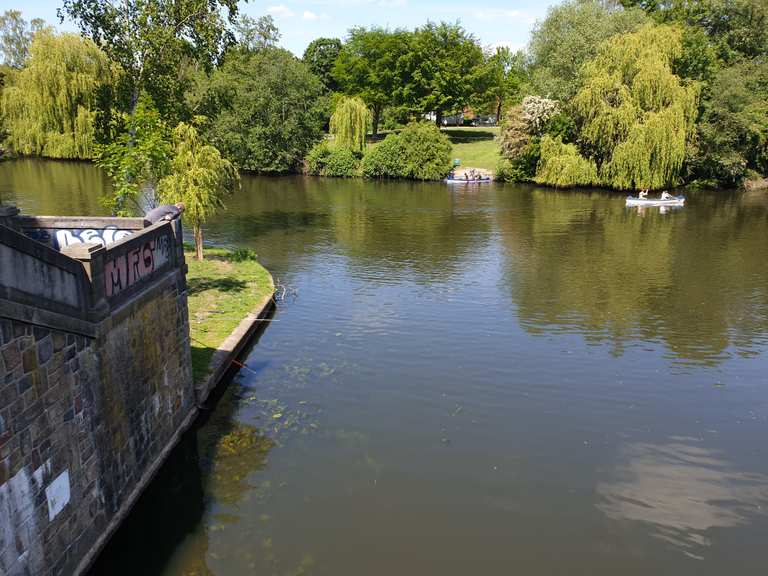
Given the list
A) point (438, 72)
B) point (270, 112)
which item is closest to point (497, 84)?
point (438, 72)

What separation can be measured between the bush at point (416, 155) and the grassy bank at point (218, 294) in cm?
3784

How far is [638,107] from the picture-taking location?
49.0 meters

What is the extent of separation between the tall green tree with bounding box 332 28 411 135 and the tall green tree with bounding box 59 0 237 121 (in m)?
47.6

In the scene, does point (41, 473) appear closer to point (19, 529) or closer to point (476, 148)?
point (19, 529)

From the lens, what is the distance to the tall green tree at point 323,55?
9506 cm

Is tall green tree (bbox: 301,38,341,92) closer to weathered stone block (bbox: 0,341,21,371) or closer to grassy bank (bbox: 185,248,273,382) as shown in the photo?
grassy bank (bbox: 185,248,273,382)

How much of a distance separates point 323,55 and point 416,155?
133ft

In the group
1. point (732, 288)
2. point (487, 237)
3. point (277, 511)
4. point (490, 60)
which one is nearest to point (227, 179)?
point (487, 237)

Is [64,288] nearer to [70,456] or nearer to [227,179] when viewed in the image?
[70,456]

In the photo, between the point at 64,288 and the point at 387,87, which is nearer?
the point at 64,288

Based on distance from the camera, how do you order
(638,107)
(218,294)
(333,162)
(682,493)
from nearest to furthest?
(682,493) → (218,294) → (638,107) → (333,162)

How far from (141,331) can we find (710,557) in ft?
33.2

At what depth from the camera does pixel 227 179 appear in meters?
26.9

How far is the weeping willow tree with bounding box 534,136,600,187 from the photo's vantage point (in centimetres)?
5247
